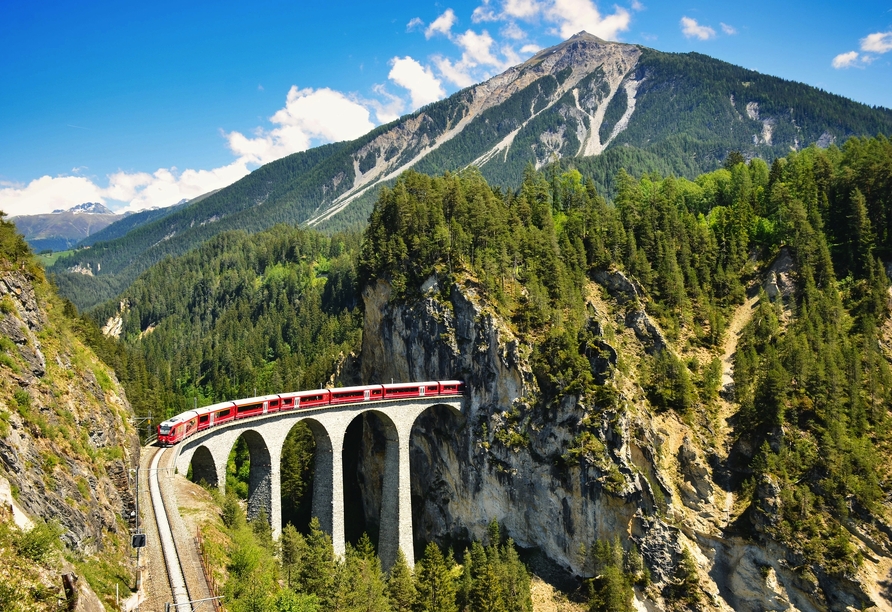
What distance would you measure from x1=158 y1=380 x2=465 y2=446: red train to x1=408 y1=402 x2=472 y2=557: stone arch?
2426 mm

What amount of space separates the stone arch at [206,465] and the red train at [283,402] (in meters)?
1.97

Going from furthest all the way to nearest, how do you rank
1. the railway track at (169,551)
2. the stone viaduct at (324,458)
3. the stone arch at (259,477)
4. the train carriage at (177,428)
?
1. the stone arch at (259,477)
2. the stone viaduct at (324,458)
3. the train carriage at (177,428)
4. the railway track at (169,551)

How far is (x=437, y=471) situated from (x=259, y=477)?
2239 centimetres

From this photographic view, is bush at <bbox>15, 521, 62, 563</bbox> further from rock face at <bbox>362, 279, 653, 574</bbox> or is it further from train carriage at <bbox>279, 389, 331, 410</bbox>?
rock face at <bbox>362, 279, 653, 574</bbox>

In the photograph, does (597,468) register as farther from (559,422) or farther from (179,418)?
(179,418)

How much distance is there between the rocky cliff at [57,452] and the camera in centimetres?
2253

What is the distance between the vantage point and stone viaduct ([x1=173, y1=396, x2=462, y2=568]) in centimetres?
4822

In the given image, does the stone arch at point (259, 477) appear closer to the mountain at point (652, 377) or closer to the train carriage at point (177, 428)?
the train carriage at point (177, 428)

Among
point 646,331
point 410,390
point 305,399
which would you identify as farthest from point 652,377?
point 305,399

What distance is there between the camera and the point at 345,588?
129 ft

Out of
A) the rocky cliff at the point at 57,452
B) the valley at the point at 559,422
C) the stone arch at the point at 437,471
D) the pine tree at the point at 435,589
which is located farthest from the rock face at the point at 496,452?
the rocky cliff at the point at 57,452

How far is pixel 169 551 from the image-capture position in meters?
30.0

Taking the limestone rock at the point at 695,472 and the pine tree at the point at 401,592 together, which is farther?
the limestone rock at the point at 695,472

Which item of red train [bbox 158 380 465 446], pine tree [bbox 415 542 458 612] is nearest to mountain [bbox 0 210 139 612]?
red train [bbox 158 380 465 446]
